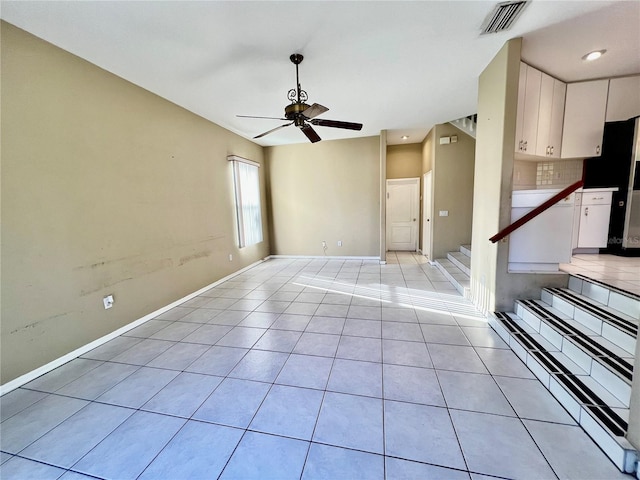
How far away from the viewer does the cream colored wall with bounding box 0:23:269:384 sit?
6.55 ft

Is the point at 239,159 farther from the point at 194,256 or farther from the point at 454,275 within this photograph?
the point at 454,275

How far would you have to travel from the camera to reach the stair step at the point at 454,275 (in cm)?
354

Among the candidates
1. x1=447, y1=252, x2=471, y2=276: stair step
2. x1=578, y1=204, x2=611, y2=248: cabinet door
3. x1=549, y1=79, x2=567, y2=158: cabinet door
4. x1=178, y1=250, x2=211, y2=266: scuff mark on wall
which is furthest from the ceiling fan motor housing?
x1=578, y1=204, x2=611, y2=248: cabinet door

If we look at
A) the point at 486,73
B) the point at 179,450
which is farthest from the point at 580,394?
the point at 486,73

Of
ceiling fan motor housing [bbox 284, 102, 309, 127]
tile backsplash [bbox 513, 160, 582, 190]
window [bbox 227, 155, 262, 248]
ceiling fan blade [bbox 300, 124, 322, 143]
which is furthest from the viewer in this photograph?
window [bbox 227, 155, 262, 248]

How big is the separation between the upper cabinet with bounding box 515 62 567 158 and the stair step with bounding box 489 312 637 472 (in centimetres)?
213

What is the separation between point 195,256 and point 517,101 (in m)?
4.64

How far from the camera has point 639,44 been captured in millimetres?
2350

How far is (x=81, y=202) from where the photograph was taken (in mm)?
2422

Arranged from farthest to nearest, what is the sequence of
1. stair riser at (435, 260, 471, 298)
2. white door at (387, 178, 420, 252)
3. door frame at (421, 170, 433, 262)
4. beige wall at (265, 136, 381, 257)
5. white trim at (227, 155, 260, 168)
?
white door at (387, 178, 420, 252) → beige wall at (265, 136, 381, 257) → door frame at (421, 170, 433, 262) → white trim at (227, 155, 260, 168) → stair riser at (435, 260, 471, 298)

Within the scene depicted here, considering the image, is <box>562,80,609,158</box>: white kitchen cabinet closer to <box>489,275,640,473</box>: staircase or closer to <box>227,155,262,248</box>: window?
<box>489,275,640,473</box>: staircase

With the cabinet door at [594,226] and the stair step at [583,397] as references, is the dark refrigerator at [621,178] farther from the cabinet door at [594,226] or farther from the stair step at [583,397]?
the stair step at [583,397]

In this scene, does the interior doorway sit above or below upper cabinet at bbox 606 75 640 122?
below

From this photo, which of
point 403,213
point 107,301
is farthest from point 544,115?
point 107,301
